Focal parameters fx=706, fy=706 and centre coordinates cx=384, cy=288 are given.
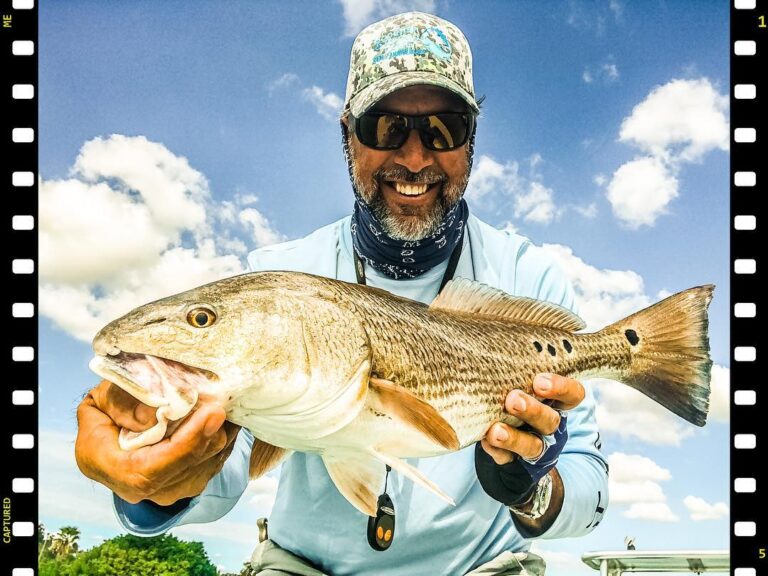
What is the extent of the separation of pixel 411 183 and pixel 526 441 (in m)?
1.95

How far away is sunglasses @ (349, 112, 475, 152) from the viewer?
168 inches

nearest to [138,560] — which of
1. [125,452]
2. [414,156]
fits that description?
[414,156]

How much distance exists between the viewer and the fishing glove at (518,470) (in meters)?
3.39

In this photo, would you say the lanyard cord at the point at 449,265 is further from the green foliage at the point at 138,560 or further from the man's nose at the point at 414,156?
the green foliage at the point at 138,560

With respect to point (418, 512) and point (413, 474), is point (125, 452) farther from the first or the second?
point (418, 512)

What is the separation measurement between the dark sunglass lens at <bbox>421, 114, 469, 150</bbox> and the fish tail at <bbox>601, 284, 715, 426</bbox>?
149cm

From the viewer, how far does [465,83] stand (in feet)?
14.6

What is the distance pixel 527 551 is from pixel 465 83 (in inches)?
117

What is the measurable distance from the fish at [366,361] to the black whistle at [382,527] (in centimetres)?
84

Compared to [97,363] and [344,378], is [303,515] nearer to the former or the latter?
[344,378]

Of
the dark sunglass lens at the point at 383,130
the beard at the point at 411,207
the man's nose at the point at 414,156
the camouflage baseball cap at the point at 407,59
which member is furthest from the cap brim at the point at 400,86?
the beard at the point at 411,207
